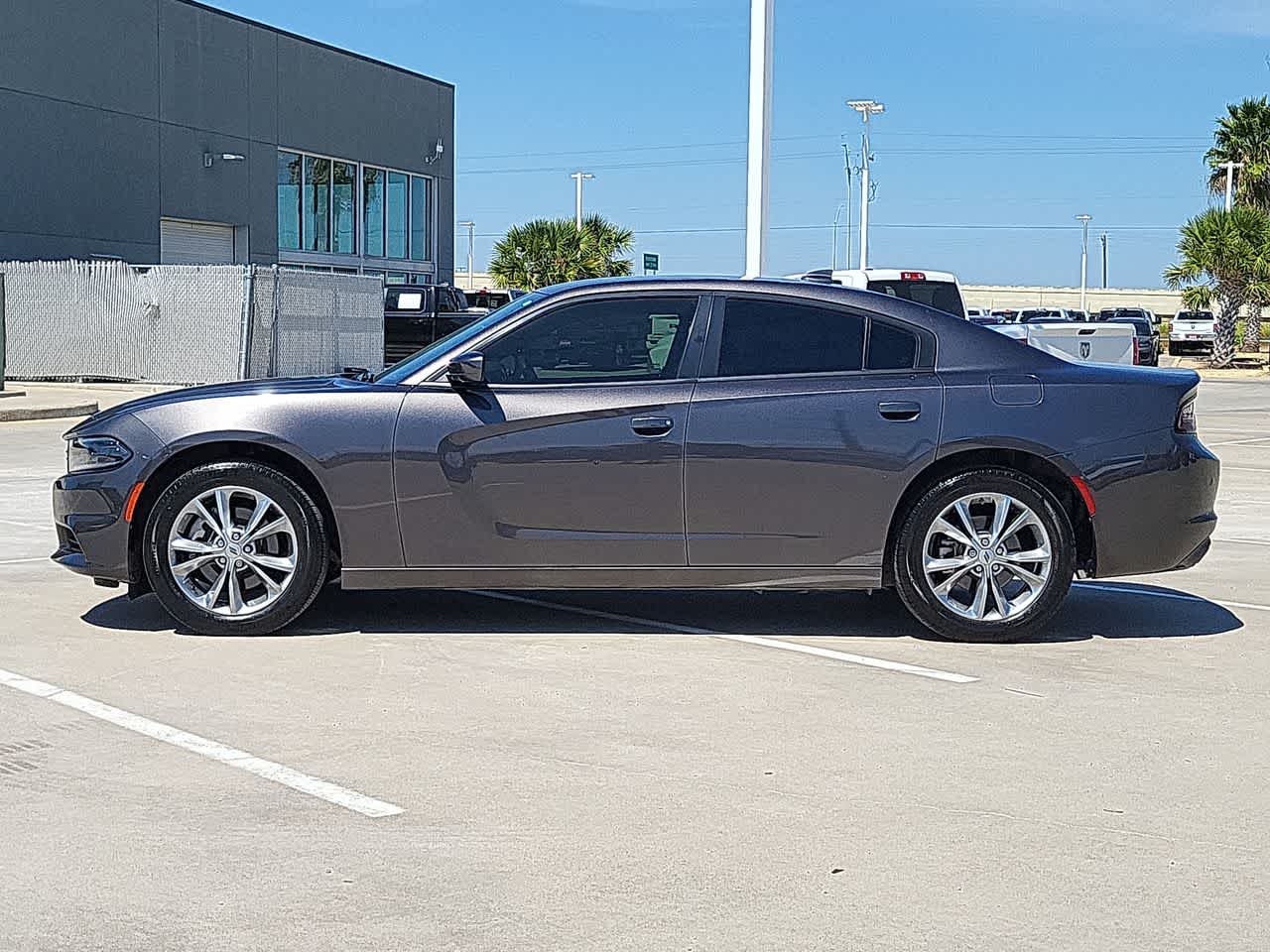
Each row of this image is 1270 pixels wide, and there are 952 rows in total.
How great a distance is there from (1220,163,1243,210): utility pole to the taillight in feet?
193

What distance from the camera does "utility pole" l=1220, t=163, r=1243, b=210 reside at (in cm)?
6318

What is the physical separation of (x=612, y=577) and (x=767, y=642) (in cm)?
76

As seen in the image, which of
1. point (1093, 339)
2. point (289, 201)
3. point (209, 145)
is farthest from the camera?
point (289, 201)

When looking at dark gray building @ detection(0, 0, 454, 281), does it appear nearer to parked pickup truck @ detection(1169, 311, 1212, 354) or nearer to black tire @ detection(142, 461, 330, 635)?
parked pickup truck @ detection(1169, 311, 1212, 354)

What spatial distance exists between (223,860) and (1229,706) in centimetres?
383

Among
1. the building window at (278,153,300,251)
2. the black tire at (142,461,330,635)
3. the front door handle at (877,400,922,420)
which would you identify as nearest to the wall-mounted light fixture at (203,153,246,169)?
the building window at (278,153,300,251)

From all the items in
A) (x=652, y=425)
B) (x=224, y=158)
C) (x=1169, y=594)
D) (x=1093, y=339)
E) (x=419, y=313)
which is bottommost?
A: (x=1169, y=594)

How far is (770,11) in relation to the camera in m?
17.3

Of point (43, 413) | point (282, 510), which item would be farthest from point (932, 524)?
point (43, 413)

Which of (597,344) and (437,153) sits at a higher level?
(437,153)

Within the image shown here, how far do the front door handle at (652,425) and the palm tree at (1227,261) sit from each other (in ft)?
154

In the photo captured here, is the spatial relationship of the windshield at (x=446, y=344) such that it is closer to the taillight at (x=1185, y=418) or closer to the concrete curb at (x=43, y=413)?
the taillight at (x=1185, y=418)

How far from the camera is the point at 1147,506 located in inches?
291

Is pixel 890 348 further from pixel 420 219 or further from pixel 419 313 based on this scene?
pixel 420 219
